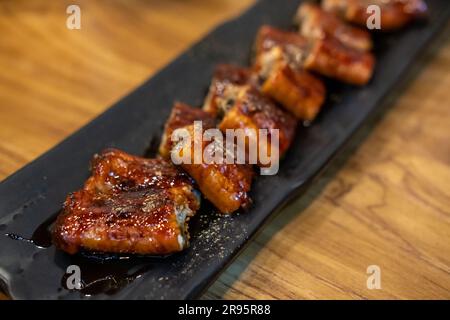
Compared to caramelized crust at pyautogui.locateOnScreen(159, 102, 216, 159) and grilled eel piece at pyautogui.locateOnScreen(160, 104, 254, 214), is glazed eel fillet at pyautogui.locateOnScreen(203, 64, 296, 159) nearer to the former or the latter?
caramelized crust at pyautogui.locateOnScreen(159, 102, 216, 159)

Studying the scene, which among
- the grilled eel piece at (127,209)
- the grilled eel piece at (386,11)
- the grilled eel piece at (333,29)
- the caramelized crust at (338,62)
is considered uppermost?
the grilled eel piece at (386,11)

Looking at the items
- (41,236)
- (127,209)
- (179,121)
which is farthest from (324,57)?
(41,236)

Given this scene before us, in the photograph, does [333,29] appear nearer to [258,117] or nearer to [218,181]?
[258,117]

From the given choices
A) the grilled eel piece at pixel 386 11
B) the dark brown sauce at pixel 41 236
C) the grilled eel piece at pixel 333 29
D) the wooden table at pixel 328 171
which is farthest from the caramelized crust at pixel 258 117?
the grilled eel piece at pixel 386 11

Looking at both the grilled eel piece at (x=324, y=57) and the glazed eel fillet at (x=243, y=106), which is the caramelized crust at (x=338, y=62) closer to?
the grilled eel piece at (x=324, y=57)

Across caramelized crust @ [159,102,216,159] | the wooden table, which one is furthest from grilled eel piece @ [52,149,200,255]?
the wooden table

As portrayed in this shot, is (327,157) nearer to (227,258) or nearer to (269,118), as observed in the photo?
(269,118)
